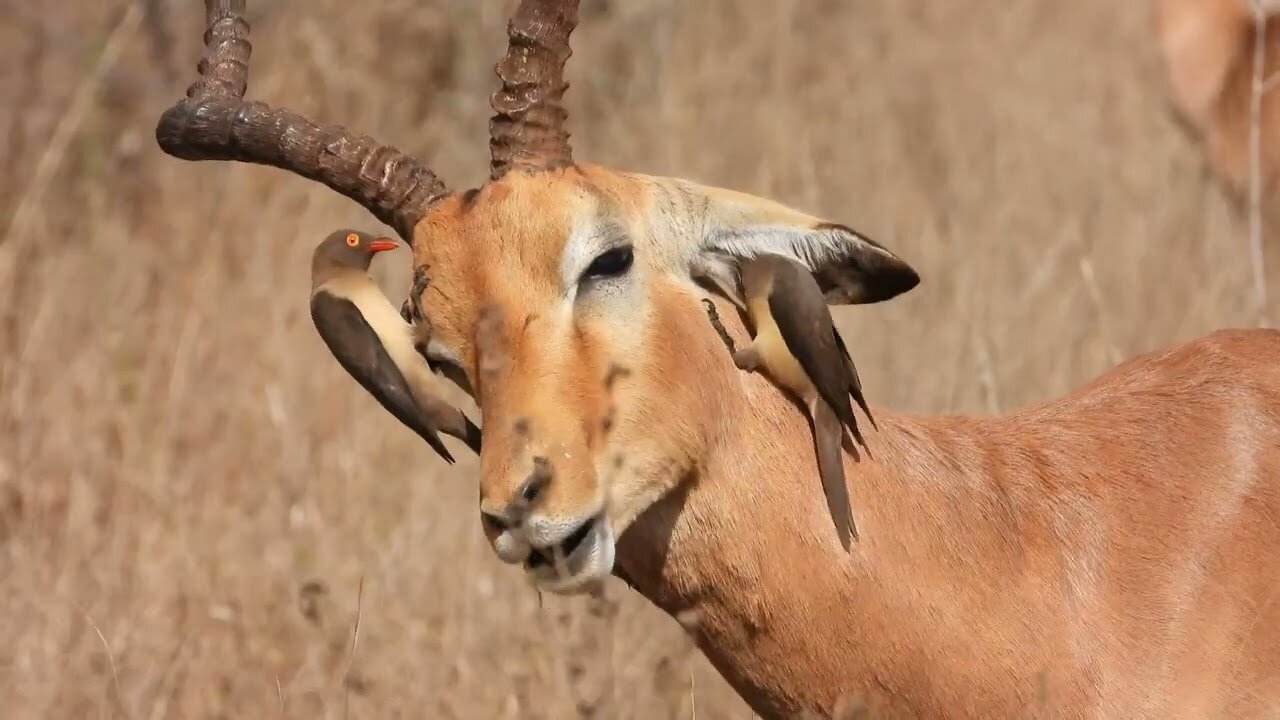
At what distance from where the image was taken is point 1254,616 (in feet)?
13.4

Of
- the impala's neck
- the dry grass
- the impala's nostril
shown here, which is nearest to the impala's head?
the impala's nostril

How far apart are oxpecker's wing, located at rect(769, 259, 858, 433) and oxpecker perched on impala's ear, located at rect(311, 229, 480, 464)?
2.30 ft

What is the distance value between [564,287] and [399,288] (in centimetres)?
438

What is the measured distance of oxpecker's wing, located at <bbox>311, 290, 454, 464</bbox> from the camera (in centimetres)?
396

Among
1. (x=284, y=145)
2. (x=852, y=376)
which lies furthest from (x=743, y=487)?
(x=284, y=145)

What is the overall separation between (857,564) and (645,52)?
606 cm

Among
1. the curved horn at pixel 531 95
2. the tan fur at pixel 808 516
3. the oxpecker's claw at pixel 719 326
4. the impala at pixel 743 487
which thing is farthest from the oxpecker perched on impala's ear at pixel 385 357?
the oxpecker's claw at pixel 719 326

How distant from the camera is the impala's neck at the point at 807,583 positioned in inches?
146

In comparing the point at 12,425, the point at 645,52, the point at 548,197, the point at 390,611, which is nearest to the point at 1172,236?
the point at 645,52

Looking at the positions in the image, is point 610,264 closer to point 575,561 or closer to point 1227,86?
point 575,561

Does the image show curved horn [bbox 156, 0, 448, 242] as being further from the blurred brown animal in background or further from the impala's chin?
the blurred brown animal in background

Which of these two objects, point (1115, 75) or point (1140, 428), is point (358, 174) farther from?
point (1115, 75)

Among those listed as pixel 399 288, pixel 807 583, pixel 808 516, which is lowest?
pixel 807 583

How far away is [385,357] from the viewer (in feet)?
13.1
